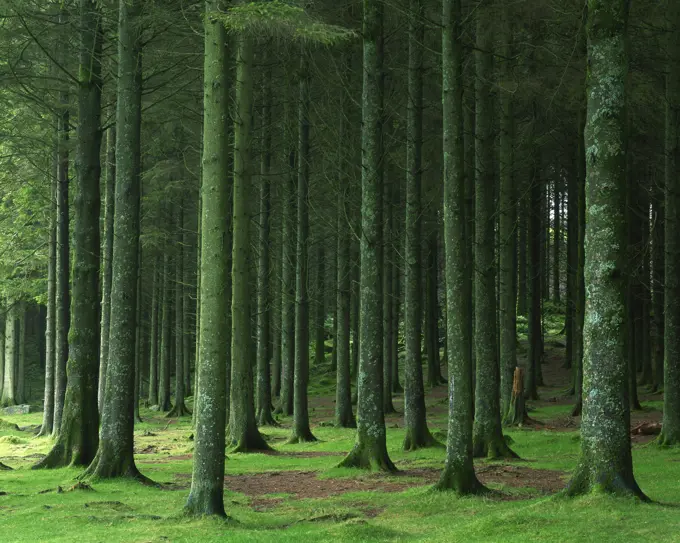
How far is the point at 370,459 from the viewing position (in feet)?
46.3

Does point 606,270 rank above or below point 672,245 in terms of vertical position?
below

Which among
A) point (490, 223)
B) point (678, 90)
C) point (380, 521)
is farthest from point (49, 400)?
point (678, 90)

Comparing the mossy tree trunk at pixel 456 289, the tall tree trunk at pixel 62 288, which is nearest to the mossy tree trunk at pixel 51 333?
the tall tree trunk at pixel 62 288

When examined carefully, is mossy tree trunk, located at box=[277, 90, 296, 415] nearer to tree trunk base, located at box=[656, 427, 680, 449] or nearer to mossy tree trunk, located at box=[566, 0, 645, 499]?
tree trunk base, located at box=[656, 427, 680, 449]

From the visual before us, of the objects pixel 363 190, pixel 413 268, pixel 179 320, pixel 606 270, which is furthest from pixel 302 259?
pixel 606 270

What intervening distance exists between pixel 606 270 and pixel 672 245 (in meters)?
7.59

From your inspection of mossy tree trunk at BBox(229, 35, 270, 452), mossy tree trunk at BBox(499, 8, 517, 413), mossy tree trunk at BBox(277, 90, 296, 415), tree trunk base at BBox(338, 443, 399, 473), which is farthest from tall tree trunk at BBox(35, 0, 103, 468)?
mossy tree trunk at BBox(499, 8, 517, 413)

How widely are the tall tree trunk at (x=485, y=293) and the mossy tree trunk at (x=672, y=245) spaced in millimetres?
3223

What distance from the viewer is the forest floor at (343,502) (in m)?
8.23

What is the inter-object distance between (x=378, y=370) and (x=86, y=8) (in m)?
9.27

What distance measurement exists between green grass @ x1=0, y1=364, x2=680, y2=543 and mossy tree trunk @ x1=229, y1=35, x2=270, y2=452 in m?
0.99

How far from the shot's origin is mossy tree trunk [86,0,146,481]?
13.4 m

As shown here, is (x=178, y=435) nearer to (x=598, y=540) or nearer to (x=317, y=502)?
(x=317, y=502)

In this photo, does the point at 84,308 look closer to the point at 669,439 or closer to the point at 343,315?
the point at 343,315
